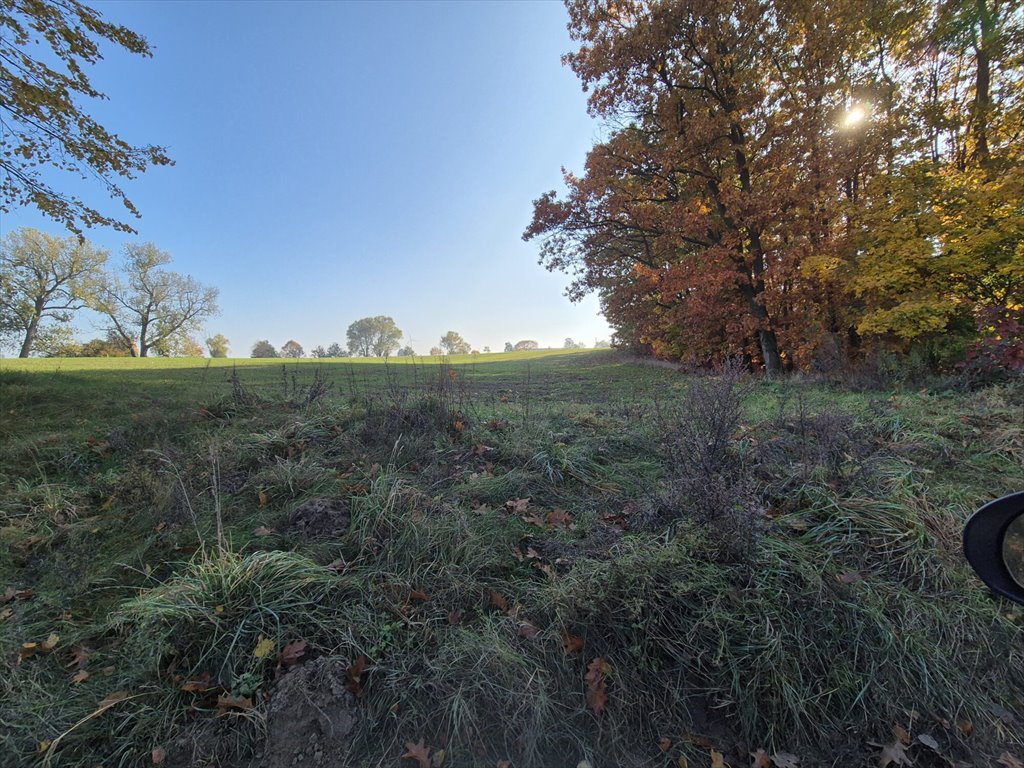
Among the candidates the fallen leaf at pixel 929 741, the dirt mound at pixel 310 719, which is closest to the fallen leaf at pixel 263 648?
the dirt mound at pixel 310 719

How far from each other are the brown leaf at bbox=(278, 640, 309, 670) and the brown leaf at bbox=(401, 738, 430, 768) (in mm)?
709

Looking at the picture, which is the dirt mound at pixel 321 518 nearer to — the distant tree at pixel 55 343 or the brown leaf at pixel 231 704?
the brown leaf at pixel 231 704

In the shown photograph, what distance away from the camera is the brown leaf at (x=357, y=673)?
202cm

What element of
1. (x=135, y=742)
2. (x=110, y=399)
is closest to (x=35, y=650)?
(x=135, y=742)

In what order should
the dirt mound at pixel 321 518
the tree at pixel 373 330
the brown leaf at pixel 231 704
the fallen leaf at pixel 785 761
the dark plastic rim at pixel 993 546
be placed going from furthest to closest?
the tree at pixel 373 330 < the dirt mound at pixel 321 518 < the brown leaf at pixel 231 704 < the fallen leaf at pixel 785 761 < the dark plastic rim at pixel 993 546

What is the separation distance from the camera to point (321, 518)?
325cm

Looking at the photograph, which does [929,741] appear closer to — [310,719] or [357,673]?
[357,673]

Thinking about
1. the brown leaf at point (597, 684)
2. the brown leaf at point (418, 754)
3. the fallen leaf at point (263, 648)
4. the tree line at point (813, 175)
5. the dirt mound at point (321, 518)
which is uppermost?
the tree line at point (813, 175)

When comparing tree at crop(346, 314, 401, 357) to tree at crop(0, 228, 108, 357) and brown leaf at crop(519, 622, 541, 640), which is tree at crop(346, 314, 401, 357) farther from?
brown leaf at crop(519, 622, 541, 640)

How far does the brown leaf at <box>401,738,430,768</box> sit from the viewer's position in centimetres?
178

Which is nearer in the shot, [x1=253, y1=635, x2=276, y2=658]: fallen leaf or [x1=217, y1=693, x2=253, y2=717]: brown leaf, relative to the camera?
[x1=217, y1=693, x2=253, y2=717]: brown leaf

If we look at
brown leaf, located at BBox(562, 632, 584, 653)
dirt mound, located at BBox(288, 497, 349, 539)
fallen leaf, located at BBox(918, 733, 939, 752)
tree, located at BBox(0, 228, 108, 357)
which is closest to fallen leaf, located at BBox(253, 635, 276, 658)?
dirt mound, located at BBox(288, 497, 349, 539)

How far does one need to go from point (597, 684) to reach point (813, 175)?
14523 mm

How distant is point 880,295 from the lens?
10.3 m
